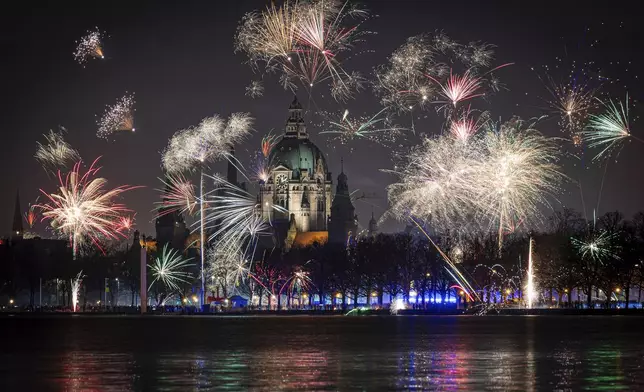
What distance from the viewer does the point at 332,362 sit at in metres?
58.7

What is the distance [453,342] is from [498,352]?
37.4 ft

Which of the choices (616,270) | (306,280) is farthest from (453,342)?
(306,280)

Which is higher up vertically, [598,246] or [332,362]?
[598,246]

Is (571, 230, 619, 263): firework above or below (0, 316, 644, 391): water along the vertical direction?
above

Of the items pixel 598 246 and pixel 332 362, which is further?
pixel 598 246

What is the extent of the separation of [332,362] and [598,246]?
88.5m

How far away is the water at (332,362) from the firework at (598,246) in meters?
46.5

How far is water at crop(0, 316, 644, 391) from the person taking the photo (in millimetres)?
47375

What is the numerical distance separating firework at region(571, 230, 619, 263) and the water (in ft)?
152

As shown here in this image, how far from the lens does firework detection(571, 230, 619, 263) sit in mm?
138250

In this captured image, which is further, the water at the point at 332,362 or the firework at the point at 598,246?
the firework at the point at 598,246

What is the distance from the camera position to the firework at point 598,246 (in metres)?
138

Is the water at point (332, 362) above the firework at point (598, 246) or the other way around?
the other way around

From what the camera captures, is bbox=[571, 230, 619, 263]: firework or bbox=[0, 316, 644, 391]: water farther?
bbox=[571, 230, 619, 263]: firework
